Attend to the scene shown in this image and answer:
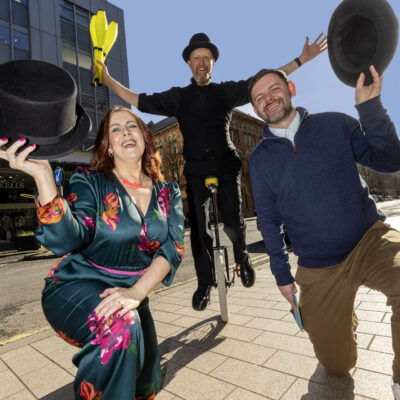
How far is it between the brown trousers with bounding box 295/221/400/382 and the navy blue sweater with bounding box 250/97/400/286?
3.5 inches

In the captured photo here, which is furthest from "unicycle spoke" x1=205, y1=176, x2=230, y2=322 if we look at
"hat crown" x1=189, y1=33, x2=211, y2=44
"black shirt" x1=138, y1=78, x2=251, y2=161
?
"hat crown" x1=189, y1=33, x2=211, y2=44

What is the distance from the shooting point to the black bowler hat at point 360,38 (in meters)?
1.73

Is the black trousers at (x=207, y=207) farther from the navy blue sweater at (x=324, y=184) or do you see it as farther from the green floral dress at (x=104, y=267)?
the green floral dress at (x=104, y=267)

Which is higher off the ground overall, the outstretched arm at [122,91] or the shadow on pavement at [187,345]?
the outstretched arm at [122,91]

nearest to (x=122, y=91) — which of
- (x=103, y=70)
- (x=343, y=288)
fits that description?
(x=103, y=70)

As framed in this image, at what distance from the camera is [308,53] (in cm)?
329

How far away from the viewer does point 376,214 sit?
2.35 metres

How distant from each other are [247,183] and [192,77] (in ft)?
130

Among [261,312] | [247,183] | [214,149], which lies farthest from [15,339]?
[247,183]

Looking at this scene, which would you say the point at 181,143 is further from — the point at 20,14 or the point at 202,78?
the point at 202,78

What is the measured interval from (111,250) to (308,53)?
3.06m

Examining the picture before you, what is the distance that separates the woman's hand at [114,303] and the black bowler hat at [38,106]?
805 millimetres

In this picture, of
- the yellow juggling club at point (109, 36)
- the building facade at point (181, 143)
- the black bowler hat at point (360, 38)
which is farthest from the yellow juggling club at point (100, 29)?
the building facade at point (181, 143)

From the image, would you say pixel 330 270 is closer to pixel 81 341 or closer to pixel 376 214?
pixel 376 214
